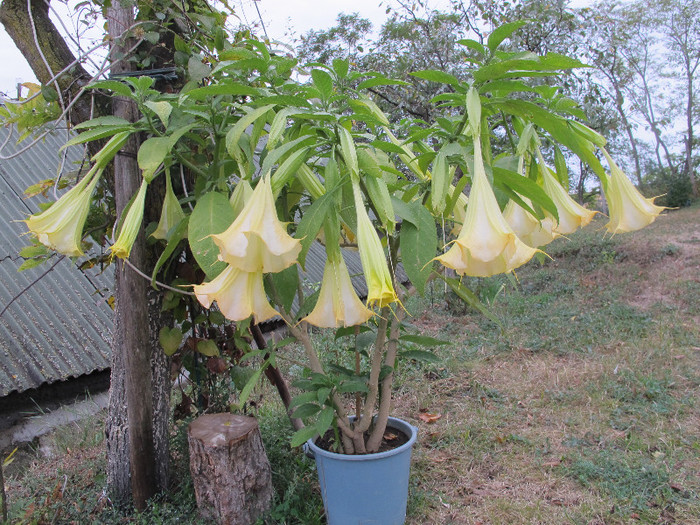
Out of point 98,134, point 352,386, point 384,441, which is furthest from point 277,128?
point 384,441

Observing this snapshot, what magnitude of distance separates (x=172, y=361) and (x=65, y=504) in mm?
633

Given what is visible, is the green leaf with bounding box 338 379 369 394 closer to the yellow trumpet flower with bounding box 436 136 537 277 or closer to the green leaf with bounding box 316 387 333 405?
the green leaf with bounding box 316 387 333 405

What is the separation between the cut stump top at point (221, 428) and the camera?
165 cm

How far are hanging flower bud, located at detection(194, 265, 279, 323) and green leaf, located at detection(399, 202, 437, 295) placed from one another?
288 mm

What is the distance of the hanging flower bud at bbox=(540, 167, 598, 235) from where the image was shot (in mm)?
1078

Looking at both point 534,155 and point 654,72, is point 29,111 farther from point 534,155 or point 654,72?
point 654,72

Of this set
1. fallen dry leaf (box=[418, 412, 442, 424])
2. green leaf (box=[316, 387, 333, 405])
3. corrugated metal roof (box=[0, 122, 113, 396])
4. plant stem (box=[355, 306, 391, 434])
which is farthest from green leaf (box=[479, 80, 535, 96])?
corrugated metal roof (box=[0, 122, 113, 396])

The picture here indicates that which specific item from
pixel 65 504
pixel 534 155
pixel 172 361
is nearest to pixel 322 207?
pixel 534 155

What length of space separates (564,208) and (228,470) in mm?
1246

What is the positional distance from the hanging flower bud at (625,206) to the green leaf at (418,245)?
35 centimetres

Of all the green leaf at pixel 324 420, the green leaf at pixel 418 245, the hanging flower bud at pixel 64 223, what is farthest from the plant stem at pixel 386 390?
the hanging flower bud at pixel 64 223

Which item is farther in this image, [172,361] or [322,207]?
[172,361]

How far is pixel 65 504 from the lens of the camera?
73.9 inches

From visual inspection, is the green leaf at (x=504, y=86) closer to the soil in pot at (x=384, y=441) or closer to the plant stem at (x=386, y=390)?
the plant stem at (x=386, y=390)
